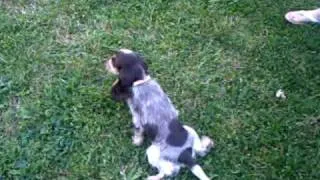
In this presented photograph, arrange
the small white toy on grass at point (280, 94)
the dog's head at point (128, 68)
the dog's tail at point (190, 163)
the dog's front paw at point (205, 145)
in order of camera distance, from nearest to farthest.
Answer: the dog's tail at point (190, 163) < the dog's head at point (128, 68) < the dog's front paw at point (205, 145) < the small white toy on grass at point (280, 94)

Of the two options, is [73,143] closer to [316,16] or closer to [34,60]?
[34,60]

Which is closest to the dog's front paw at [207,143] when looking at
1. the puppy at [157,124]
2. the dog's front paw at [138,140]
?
the puppy at [157,124]

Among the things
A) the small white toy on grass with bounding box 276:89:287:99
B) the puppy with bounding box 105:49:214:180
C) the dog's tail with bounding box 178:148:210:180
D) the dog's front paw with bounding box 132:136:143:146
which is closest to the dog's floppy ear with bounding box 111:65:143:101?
the puppy with bounding box 105:49:214:180

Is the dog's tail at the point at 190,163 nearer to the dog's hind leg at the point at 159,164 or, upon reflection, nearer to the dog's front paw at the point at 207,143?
the dog's hind leg at the point at 159,164

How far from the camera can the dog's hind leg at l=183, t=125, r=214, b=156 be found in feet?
12.7

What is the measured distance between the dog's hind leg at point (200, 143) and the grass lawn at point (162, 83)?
0.08m

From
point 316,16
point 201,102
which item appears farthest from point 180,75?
point 316,16

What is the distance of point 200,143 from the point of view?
13.0 ft

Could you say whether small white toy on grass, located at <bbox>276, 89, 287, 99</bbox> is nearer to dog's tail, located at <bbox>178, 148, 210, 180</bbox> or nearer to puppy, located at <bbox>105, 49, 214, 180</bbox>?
puppy, located at <bbox>105, 49, 214, 180</bbox>

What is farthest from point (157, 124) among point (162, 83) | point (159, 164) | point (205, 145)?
point (162, 83)

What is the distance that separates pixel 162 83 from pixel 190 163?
2.82ft

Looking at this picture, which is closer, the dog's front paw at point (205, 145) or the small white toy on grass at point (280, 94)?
the dog's front paw at point (205, 145)

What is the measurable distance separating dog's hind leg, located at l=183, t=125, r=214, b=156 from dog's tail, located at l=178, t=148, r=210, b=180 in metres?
0.10

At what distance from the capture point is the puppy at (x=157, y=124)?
3756 mm
